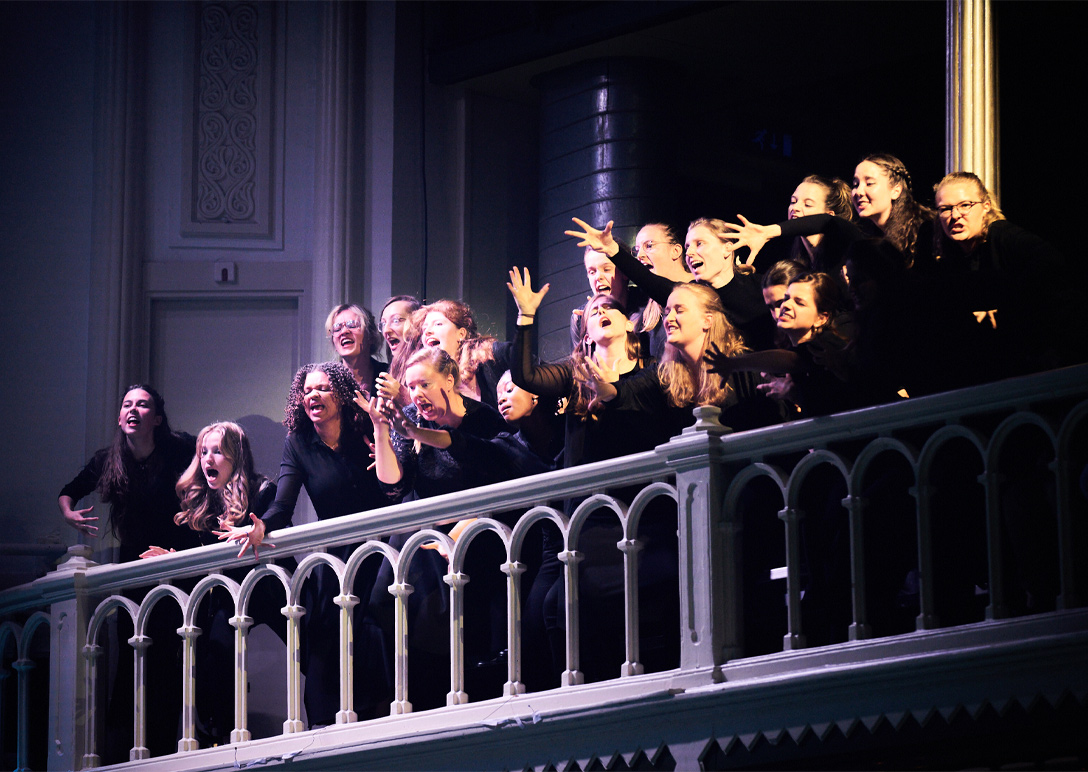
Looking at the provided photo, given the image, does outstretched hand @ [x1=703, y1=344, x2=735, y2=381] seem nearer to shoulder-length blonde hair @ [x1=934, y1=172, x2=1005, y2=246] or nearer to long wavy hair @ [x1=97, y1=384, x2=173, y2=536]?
shoulder-length blonde hair @ [x1=934, y1=172, x2=1005, y2=246]

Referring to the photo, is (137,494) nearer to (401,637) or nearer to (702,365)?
(401,637)

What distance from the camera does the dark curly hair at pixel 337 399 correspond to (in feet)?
18.3

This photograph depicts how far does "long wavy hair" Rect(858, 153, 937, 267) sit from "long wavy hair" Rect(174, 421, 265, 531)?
250 centimetres

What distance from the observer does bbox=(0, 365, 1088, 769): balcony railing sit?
3.80 m

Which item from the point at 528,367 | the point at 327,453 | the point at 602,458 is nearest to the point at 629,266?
the point at 528,367

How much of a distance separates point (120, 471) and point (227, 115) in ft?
8.05

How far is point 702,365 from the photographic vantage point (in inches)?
182

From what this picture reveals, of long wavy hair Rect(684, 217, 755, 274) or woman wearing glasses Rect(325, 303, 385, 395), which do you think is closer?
long wavy hair Rect(684, 217, 755, 274)

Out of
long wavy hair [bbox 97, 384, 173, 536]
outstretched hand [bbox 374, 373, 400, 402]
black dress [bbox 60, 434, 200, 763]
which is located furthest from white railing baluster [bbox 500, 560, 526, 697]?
long wavy hair [bbox 97, 384, 173, 536]

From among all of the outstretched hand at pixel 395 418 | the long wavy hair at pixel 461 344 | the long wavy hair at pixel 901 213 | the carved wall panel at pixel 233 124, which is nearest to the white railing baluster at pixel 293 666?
the outstretched hand at pixel 395 418

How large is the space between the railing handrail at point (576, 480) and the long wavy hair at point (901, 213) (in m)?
0.85

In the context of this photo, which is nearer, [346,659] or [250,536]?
[346,659]

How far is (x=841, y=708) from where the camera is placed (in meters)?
3.92

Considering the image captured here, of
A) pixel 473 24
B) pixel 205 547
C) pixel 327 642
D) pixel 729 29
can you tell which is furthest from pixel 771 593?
pixel 473 24
